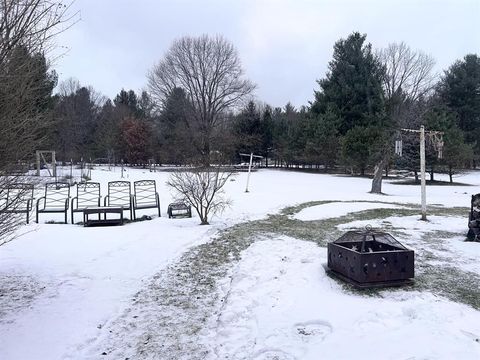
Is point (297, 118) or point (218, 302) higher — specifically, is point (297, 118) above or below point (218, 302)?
above

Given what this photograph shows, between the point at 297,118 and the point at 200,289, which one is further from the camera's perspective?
the point at 297,118

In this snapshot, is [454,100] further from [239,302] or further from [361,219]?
[239,302]

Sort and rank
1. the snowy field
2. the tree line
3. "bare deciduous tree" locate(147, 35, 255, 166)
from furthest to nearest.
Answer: "bare deciduous tree" locate(147, 35, 255, 166)
the tree line
the snowy field

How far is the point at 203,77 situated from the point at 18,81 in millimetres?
45539

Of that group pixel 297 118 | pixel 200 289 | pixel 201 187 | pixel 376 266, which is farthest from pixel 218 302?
pixel 297 118

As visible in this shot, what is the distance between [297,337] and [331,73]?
39.4 m

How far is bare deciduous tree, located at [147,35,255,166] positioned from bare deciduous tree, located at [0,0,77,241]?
42.5 metres

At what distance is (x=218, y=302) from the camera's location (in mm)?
5016

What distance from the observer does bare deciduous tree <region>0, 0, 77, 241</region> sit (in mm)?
3797

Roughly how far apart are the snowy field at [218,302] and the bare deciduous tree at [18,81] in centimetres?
126

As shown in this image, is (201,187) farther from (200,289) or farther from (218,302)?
(218,302)

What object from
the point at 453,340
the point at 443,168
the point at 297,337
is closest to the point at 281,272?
the point at 297,337

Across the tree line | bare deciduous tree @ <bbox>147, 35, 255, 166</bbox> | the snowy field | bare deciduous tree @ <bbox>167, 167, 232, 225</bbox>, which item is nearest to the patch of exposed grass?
the snowy field

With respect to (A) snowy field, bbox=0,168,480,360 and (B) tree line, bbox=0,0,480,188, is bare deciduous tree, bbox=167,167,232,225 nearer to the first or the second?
(A) snowy field, bbox=0,168,480,360
